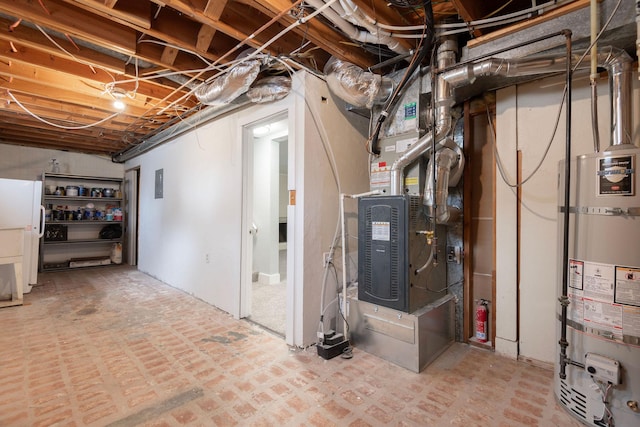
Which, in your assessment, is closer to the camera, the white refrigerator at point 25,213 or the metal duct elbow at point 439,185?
the metal duct elbow at point 439,185

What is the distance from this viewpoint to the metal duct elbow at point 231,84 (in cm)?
246

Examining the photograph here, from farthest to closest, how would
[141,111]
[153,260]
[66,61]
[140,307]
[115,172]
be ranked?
1. [115,172]
2. [153,260]
3. [141,111]
4. [140,307]
5. [66,61]

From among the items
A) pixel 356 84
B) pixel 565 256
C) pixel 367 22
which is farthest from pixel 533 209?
pixel 367 22

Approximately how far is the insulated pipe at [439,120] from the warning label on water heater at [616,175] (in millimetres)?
932

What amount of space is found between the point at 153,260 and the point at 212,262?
2.24 metres

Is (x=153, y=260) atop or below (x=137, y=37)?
below

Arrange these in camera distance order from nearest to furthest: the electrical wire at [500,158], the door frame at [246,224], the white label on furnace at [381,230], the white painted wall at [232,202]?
1. the electrical wire at [500,158]
2. the white label on furnace at [381,230]
3. the white painted wall at [232,202]
4. the door frame at [246,224]

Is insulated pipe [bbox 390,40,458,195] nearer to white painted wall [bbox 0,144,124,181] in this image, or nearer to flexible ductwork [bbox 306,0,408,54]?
flexible ductwork [bbox 306,0,408,54]

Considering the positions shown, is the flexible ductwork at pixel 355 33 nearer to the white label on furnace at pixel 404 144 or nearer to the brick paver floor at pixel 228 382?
the white label on furnace at pixel 404 144

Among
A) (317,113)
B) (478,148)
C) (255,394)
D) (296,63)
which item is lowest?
(255,394)

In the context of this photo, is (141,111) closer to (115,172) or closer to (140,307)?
(140,307)

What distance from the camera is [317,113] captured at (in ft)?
8.45

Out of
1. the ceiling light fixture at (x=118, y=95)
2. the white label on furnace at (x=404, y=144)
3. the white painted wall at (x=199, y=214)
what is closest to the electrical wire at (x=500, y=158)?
the white label on furnace at (x=404, y=144)

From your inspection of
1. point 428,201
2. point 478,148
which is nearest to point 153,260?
point 428,201
